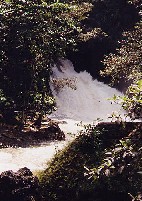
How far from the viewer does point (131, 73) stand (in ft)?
36.3

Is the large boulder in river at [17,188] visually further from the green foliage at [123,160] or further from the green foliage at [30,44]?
the green foliage at [30,44]

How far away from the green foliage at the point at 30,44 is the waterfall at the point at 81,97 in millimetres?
6854

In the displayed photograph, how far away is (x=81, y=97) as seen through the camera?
2842cm

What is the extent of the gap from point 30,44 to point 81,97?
11.5 metres

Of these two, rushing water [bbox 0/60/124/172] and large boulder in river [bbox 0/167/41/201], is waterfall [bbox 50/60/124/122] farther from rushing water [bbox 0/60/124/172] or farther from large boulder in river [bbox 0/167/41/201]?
large boulder in river [bbox 0/167/41/201]

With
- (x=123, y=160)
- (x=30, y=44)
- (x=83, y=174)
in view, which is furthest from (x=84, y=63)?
(x=123, y=160)

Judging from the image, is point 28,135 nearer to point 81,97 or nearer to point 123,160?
point 81,97

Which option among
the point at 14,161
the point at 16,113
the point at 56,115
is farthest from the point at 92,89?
the point at 14,161

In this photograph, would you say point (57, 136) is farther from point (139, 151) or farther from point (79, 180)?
point (139, 151)

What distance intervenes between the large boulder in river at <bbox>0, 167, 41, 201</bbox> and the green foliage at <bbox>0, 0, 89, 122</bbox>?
8.37m

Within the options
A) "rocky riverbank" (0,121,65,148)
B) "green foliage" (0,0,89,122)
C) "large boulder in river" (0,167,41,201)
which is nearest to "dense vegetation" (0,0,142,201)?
"green foliage" (0,0,89,122)

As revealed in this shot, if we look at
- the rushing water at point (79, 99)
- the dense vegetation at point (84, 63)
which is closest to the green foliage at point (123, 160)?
the dense vegetation at point (84, 63)

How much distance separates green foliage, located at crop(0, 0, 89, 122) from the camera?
16.6 m

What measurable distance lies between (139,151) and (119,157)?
1.10 feet
